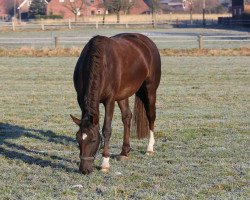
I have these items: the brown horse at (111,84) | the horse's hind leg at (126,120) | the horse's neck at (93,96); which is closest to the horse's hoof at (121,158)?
the brown horse at (111,84)

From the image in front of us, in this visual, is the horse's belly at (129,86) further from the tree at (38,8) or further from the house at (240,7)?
the tree at (38,8)

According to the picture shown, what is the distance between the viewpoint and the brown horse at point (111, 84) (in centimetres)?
764

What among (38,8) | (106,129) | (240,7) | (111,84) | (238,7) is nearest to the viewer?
(111,84)

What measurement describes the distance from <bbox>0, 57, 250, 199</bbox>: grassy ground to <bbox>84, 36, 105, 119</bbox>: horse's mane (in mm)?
974

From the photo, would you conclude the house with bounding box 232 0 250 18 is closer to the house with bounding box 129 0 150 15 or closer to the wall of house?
the wall of house

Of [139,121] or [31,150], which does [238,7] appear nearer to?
[139,121]

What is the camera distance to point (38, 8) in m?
115

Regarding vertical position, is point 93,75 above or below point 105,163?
above

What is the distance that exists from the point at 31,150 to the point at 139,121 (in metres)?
1.84

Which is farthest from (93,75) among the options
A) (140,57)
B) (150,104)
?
(150,104)

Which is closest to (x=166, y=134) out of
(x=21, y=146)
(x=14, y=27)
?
(x=21, y=146)

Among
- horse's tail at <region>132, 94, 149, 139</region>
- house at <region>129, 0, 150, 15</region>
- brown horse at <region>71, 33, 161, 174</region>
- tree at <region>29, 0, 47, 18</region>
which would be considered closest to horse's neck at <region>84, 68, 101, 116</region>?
brown horse at <region>71, 33, 161, 174</region>

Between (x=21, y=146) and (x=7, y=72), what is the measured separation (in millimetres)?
13775

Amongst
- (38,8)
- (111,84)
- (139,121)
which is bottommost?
(139,121)
